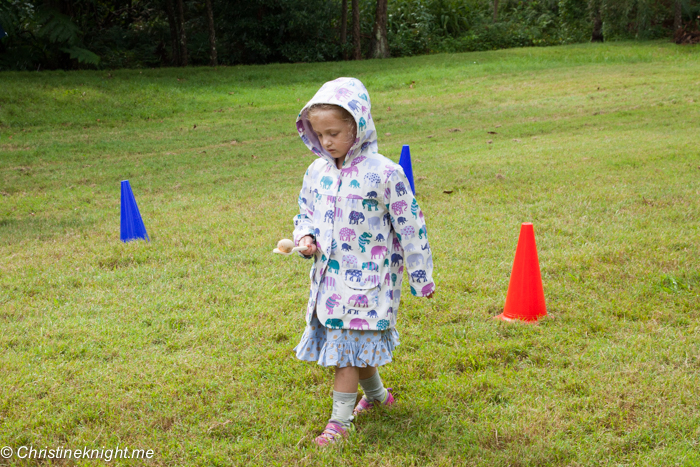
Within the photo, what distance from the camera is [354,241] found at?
264cm

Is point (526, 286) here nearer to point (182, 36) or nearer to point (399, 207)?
point (399, 207)

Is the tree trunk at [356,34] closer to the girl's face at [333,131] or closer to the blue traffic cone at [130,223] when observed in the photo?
the blue traffic cone at [130,223]

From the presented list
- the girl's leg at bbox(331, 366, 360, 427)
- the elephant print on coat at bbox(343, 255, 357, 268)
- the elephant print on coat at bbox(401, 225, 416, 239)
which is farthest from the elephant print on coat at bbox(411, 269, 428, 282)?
the girl's leg at bbox(331, 366, 360, 427)

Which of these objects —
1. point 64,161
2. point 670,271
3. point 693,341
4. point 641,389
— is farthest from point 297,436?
point 64,161

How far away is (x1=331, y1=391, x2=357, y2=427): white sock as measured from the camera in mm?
2729

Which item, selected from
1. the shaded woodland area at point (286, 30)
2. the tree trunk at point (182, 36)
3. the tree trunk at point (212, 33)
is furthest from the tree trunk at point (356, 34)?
the tree trunk at point (182, 36)

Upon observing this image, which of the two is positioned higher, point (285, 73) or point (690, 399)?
point (285, 73)

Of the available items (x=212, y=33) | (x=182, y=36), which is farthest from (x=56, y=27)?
(x=212, y=33)

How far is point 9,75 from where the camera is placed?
16.1 m

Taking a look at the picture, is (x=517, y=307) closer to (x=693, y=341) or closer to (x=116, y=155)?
(x=693, y=341)

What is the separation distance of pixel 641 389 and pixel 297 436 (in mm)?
1684

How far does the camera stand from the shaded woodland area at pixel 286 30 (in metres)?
19.2

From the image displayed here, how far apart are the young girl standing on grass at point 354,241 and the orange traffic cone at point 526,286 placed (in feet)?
4.32

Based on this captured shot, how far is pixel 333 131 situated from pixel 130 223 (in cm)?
362
